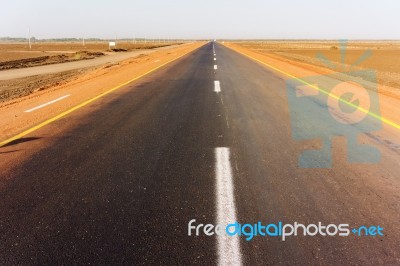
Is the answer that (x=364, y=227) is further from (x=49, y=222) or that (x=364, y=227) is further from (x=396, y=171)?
(x=49, y=222)

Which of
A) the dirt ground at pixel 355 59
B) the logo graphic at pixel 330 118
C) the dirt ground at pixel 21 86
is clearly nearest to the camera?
the logo graphic at pixel 330 118

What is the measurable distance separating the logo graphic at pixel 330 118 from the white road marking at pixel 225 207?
1.16 metres

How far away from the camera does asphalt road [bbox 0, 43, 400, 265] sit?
271cm

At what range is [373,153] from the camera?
5250 mm

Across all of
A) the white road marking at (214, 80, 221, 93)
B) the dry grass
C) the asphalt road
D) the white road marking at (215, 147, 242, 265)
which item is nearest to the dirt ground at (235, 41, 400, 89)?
the white road marking at (214, 80, 221, 93)

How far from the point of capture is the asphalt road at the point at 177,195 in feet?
8.91

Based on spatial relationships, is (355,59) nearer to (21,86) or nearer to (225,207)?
(21,86)

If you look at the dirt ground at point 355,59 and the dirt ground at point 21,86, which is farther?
the dirt ground at point 355,59

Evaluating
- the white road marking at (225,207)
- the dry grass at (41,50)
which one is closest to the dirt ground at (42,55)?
the dry grass at (41,50)

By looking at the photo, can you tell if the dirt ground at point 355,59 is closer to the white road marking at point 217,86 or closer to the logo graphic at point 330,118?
the logo graphic at point 330,118

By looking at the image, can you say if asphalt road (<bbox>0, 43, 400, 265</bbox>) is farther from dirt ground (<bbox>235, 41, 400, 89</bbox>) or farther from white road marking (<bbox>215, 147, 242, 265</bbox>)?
dirt ground (<bbox>235, 41, 400, 89</bbox>)

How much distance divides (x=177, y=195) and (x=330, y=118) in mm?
5098

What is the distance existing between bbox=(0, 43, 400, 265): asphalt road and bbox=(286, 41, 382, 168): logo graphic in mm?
216

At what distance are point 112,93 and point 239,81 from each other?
17.8ft
